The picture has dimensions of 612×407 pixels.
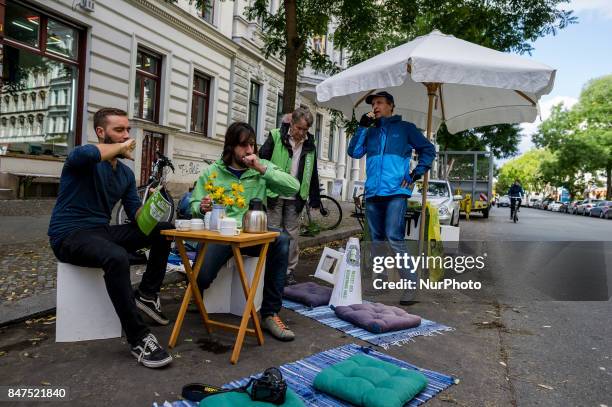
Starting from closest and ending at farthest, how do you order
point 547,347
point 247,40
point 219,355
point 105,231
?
point 219,355 → point 105,231 → point 547,347 → point 247,40

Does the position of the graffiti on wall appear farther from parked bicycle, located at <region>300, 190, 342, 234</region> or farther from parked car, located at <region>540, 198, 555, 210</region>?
parked car, located at <region>540, 198, 555, 210</region>

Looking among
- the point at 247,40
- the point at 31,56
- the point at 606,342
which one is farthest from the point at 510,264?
the point at 247,40

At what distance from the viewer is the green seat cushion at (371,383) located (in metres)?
2.47

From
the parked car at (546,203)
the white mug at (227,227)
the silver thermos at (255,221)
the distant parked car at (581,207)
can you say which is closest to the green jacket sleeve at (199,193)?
the silver thermos at (255,221)

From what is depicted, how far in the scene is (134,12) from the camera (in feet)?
42.1

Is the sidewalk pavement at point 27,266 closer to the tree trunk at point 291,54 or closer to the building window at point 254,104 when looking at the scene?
the tree trunk at point 291,54

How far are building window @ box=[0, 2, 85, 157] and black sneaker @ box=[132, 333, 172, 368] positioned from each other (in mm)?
8881

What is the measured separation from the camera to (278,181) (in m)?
3.77

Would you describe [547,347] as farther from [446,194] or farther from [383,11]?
[446,194]

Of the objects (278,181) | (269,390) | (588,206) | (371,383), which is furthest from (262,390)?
(588,206)

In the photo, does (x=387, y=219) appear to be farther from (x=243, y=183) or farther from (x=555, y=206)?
(x=555, y=206)

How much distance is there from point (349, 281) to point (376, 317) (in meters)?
0.60

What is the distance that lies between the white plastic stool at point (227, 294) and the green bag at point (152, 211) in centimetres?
86

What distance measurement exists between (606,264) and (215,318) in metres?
6.56
